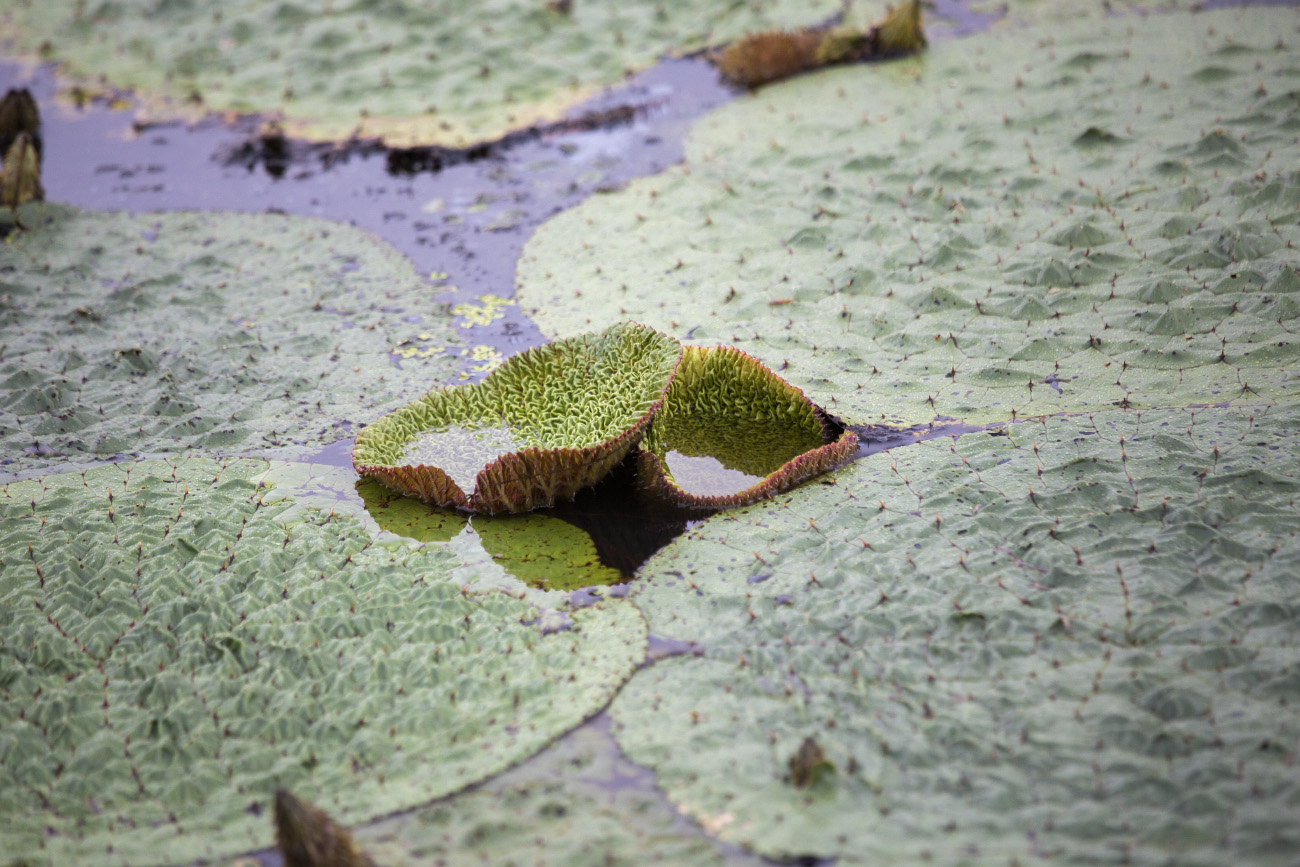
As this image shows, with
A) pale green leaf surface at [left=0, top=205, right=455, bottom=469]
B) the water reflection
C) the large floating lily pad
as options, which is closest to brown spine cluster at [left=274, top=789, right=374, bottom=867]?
the large floating lily pad

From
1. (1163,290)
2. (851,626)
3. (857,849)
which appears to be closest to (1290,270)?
(1163,290)

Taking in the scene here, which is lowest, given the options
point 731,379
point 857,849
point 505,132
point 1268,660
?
point 857,849

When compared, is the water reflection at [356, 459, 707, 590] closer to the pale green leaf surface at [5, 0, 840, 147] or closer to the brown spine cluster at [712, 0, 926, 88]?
the pale green leaf surface at [5, 0, 840, 147]

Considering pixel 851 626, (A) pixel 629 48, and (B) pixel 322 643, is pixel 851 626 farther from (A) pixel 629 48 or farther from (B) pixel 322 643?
(A) pixel 629 48

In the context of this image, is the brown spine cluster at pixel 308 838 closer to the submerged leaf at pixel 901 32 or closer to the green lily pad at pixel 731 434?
the green lily pad at pixel 731 434

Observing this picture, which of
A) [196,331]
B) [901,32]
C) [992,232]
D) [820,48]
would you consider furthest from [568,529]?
[901,32]

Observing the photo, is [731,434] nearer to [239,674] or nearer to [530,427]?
[530,427]

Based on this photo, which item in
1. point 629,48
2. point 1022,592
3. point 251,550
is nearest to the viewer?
point 1022,592
